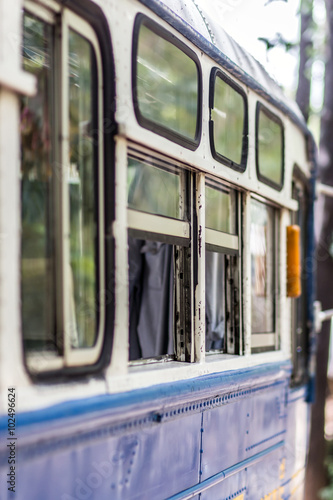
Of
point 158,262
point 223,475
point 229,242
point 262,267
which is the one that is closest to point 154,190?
point 158,262

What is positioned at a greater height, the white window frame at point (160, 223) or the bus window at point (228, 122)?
the bus window at point (228, 122)

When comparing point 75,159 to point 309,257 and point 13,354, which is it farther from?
point 309,257

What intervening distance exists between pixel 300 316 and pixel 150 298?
5.18ft

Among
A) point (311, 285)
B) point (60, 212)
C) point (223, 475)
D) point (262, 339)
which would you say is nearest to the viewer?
point (60, 212)

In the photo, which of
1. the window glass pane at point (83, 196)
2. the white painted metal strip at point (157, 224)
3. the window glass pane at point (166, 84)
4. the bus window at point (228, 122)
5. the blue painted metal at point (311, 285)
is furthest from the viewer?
the blue painted metal at point (311, 285)

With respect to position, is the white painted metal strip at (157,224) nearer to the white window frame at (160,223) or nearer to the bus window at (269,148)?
the white window frame at (160,223)

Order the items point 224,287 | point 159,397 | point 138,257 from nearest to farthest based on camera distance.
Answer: point 159,397
point 224,287
point 138,257

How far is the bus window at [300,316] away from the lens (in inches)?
160

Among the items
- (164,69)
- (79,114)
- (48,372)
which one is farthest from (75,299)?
(164,69)

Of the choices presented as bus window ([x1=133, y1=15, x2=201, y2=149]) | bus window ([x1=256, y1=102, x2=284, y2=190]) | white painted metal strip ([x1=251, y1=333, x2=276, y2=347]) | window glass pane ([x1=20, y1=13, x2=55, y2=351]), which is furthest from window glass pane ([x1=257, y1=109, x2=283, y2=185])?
window glass pane ([x1=20, y1=13, x2=55, y2=351])

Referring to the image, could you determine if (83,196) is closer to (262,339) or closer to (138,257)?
(138,257)

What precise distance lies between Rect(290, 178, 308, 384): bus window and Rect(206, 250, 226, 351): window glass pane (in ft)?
4.06

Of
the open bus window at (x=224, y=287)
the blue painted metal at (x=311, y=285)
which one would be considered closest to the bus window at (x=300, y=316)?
the blue painted metal at (x=311, y=285)

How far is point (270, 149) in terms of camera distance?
3414 millimetres
